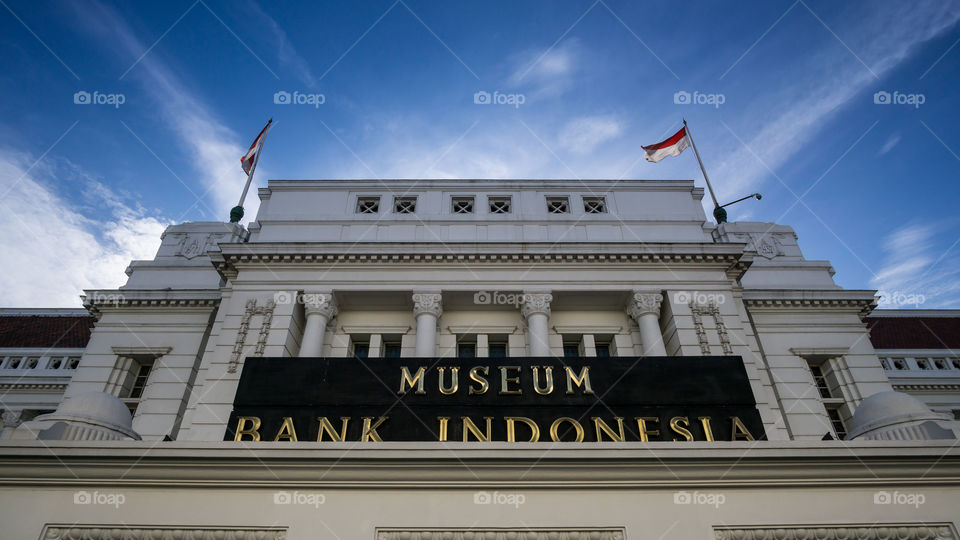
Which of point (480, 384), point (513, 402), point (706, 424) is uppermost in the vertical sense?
point (480, 384)

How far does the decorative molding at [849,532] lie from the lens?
6.65 m

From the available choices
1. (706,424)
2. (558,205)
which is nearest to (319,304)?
(558,205)

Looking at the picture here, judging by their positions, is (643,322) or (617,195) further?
(617,195)

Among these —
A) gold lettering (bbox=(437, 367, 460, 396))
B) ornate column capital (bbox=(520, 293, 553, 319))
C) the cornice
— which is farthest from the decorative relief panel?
ornate column capital (bbox=(520, 293, 553, 319))

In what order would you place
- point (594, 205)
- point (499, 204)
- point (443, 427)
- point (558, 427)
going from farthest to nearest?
point (499, 204) < point (594, 205) < point (558, 427) < point (443, 427)

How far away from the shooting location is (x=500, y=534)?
6.70 metres

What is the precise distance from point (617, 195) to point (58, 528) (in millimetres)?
26629

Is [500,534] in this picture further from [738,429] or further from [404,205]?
[404,205]

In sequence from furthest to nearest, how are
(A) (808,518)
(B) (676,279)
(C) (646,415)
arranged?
(B) (676,279)
(C) (646,415)
(A) (808,518)

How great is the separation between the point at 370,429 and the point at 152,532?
834cm

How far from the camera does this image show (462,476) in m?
6.92

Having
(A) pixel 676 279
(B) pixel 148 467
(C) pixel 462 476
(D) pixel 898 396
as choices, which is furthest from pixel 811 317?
(B) pixel 148 467

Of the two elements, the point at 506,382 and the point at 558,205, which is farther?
the point at 558,205

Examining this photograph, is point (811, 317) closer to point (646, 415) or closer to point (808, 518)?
point (646, 415)
